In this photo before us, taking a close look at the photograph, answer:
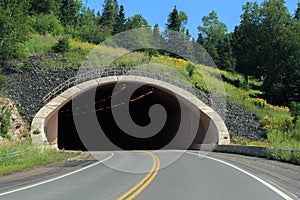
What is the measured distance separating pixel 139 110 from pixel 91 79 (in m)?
19.9

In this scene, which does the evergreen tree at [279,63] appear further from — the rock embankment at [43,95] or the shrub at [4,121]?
the shrub at [4,121]

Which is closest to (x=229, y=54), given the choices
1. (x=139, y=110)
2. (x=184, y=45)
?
(x=184, y=45)

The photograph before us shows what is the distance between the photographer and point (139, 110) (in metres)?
54.7

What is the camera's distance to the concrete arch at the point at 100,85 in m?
30.5

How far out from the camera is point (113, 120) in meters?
56.9

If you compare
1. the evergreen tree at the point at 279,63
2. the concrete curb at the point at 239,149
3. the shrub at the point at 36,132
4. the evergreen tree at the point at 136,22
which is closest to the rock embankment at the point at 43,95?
the shrub at the point at 36,132

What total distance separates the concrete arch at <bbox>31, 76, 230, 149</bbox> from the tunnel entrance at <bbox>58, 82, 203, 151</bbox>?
108 inches

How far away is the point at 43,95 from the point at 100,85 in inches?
230

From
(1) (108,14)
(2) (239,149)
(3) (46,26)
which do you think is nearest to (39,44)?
(3) (46,26)

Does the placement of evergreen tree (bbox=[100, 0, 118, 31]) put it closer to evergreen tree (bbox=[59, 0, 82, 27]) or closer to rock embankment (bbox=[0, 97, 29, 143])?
evergreen tree (bbox=[59, 0, 82, 27])

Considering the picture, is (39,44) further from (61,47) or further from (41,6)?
(41,6)

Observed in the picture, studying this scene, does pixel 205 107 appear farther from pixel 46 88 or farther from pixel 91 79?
pixel 46 88

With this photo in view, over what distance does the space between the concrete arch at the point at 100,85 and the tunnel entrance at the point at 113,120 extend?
2756mm

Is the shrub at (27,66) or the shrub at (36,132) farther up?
the shrub at (27,66)
